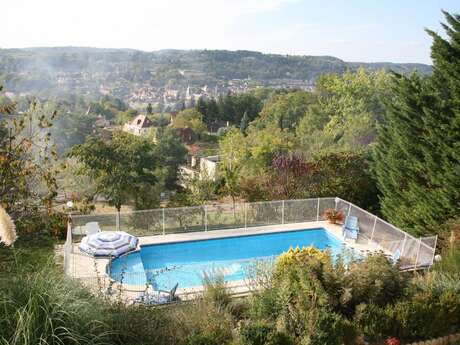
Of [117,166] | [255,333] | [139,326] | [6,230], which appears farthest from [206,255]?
[6,230]

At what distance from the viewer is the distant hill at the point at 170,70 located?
131 meters

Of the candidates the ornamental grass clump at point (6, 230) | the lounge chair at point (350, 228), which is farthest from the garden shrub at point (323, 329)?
the lounge chair at point (350, 228)

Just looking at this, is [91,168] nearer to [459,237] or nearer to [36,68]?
[459,237]

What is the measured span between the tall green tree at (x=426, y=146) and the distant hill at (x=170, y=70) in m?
111

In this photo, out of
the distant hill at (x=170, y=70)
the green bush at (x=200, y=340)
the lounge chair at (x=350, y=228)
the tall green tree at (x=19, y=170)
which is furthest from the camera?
the distant hill at (x=170, y=70)

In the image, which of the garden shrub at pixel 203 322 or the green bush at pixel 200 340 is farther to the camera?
the garden shrub at pixel 203 322

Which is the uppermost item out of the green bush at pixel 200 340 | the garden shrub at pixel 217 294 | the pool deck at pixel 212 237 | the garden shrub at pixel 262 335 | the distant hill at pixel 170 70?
the distant hill at pixel 170 70

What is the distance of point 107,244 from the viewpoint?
11273 millimetres

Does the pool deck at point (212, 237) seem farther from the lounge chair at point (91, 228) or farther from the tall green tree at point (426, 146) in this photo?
the tall green tree at point (426, 146)

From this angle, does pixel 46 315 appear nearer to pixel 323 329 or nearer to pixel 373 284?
pixel 323 329

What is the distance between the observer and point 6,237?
372cm

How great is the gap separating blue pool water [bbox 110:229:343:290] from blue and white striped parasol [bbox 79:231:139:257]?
0.42 metres

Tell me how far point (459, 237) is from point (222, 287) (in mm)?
6648

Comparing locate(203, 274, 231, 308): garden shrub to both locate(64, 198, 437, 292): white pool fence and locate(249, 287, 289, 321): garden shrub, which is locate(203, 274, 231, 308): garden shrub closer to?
locate(249, 287, 289, 321): garden shrub
